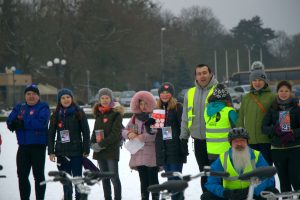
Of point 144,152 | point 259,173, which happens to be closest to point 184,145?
point 144,152

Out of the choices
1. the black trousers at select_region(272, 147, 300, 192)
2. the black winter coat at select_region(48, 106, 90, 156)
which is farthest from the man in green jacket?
the black winter coat at select_region(48, 106, 90, 156)

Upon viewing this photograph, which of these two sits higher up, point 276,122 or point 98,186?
point 276,122

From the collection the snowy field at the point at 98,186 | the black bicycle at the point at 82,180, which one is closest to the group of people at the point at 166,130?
the snowy field at the point at 98,186

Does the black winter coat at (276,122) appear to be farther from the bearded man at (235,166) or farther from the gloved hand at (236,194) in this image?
the gloved hand at (236,194)

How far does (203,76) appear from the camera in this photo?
27.1 ft

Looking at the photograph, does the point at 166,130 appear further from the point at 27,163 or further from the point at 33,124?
the point at 27,163

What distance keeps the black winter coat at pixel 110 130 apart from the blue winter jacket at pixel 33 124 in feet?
2.32

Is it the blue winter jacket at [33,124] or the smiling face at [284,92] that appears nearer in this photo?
the smiling face at [284,92]

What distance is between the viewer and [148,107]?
910cm

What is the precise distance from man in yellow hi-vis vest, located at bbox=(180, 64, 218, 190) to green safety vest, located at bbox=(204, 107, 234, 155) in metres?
0.41

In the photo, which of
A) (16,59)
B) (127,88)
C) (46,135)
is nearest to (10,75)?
(16,59)

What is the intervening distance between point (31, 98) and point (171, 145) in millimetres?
1961

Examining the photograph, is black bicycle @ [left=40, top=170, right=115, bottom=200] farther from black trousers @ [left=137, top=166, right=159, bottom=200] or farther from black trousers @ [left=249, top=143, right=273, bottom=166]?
black trousers @ [left=137, top=166, right=159, bottom=200]

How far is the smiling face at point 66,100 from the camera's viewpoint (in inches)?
351
